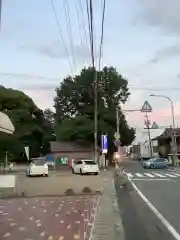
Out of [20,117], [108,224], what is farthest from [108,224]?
[20,117]

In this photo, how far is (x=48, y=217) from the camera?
40.7 feet

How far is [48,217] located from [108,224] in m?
1.81

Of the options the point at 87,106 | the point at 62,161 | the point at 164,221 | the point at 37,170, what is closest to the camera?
the point at 164,221

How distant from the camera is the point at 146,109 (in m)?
41.4

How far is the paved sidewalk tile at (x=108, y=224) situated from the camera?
31.8ft

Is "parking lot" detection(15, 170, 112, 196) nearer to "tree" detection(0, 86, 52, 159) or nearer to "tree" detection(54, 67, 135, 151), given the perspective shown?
"tree" detection(0, 86, 52, 159)

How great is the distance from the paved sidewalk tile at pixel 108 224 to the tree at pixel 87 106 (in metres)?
53.1

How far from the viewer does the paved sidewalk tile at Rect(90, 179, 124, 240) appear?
9.70 meters

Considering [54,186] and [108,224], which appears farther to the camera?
[54,186]

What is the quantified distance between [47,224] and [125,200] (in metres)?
7.80

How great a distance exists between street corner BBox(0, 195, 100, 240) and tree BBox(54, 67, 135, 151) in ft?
169

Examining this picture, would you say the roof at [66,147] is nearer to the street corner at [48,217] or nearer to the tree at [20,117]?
the tree at [20,117]

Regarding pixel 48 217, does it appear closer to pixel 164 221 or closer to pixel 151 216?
pixel 151 216

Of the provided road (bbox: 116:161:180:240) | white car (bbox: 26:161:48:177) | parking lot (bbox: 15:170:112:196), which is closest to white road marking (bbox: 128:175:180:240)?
road (bbox: 116:161:180:240)
